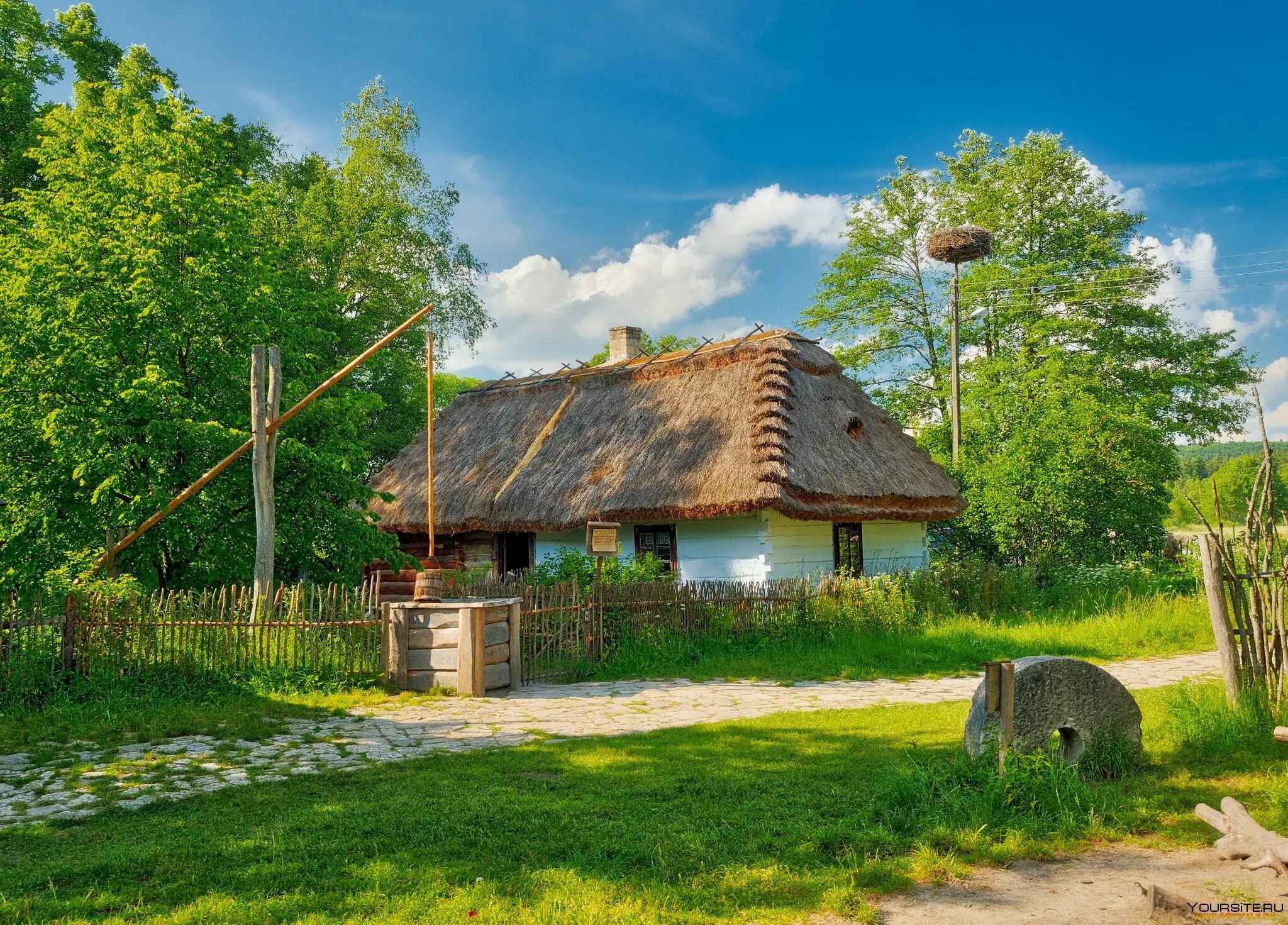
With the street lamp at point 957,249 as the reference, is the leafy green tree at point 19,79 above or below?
above

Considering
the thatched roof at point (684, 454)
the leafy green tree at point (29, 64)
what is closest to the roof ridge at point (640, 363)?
the thatched roof at point (684, 454)

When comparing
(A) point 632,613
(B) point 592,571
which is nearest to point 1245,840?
(A) point 632,613

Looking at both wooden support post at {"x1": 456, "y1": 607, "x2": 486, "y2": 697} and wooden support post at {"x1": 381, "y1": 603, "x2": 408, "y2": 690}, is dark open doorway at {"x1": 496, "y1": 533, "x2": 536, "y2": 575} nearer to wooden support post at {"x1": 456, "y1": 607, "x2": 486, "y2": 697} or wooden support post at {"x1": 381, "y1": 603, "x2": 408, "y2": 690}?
wooden support post at {"x1": 381, "y1": 603, "x2": 408, "y2": 690}

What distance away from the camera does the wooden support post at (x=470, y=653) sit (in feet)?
29.0

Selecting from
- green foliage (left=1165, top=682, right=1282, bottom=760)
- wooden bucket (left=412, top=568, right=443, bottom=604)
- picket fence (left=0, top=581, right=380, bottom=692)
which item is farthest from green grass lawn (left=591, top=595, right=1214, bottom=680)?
green foliage (left=1165, top=682, right=1282, bottom=760)

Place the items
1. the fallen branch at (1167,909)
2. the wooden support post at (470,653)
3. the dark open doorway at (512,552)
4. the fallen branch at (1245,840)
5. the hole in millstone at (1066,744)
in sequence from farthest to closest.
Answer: the dark open doorway at (512,552) → the wooden support post at (470,653) → the hole in millstone at (1066,744) → the fallen branch at (1245,840) → the fallen branch at (1167,909)

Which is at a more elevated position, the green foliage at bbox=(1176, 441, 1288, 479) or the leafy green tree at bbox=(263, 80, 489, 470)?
the leafy green tree at bbox=(263, 80, 489, 470)

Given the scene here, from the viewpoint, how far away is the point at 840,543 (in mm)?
16219

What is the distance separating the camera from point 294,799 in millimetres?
5215

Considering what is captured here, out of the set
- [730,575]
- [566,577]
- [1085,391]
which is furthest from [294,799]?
[1085,391]

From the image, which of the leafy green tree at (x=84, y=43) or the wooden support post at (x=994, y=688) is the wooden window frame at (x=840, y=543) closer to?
the wooden support post at (x=994, y=688)

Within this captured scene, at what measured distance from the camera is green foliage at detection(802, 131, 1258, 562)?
54.6 feet

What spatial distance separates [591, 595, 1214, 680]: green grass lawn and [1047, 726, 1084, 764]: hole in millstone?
4464 millimetres

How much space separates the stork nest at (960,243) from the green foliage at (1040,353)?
11.2 ft
